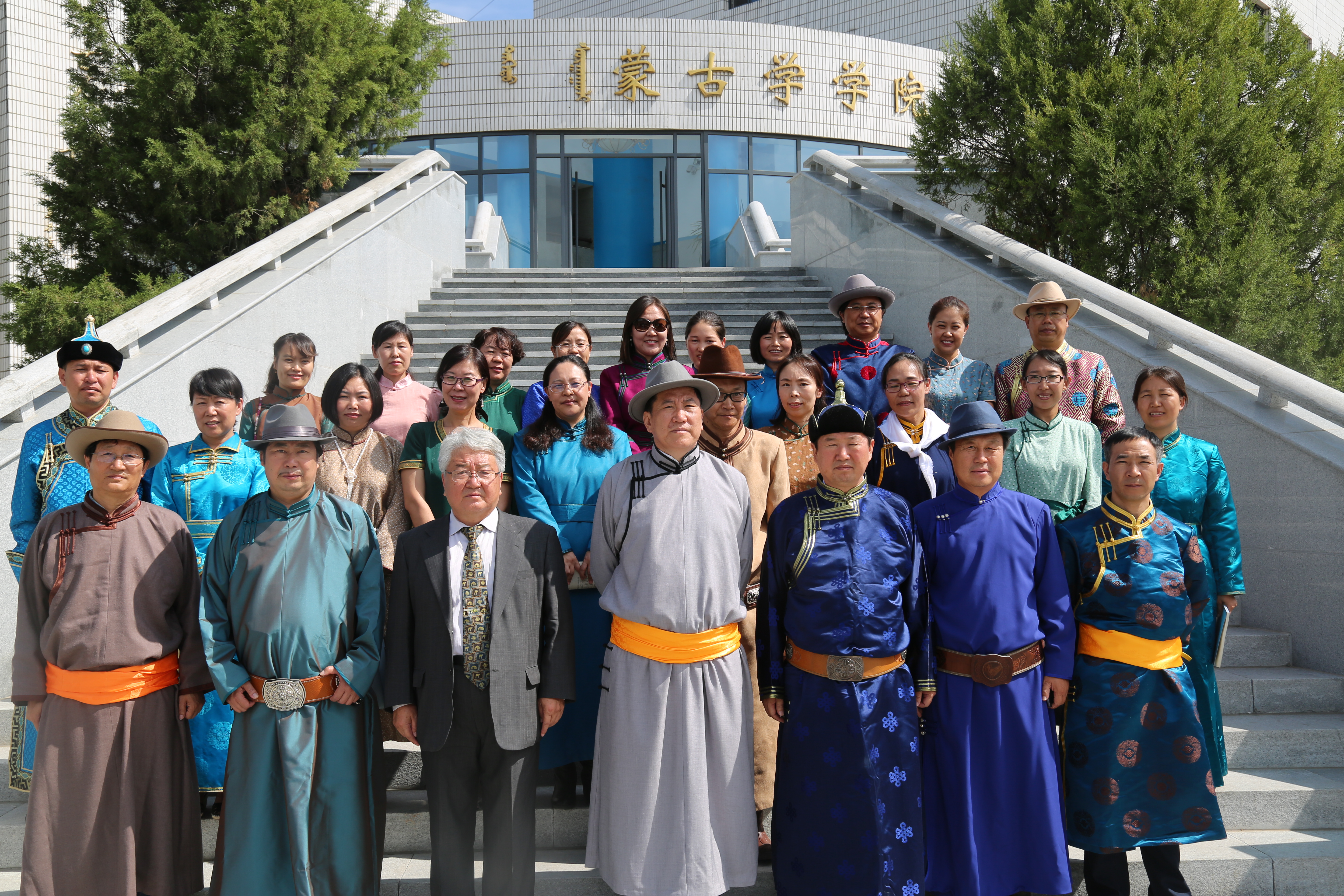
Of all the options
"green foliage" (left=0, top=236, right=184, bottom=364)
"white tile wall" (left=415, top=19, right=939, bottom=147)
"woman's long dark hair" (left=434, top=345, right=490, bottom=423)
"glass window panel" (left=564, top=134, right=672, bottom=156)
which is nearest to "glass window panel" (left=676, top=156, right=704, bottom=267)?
"glass window panel" (left=564, top=134, right=672, bottom=156)

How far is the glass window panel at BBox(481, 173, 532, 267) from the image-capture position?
17.8m

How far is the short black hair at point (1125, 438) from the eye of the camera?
3639 millimetres

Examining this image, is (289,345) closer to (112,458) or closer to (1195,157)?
(112,458)

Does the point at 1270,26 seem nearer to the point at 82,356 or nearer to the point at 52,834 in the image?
the point at 82,356

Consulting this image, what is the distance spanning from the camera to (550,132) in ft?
58.2

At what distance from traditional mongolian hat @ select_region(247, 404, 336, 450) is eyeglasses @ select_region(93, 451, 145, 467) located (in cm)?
51

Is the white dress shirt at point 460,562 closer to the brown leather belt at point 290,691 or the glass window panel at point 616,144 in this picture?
the brown leather belt at point 290,691

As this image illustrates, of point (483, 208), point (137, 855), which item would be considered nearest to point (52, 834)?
point (137, 855)

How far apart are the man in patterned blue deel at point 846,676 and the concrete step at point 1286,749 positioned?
2052 mm

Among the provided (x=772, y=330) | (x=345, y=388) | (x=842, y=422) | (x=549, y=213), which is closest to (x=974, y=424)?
(x=842, y=422)

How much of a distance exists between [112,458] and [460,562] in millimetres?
1370

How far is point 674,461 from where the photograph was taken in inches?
144

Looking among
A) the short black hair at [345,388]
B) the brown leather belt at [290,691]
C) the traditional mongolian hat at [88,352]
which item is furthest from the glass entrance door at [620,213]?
the brown leather belt at [290,691]

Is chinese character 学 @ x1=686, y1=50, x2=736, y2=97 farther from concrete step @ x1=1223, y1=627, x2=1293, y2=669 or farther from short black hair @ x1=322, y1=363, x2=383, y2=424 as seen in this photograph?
concrete step @ x1=1223, y1=627, x2=1293, y2=669
